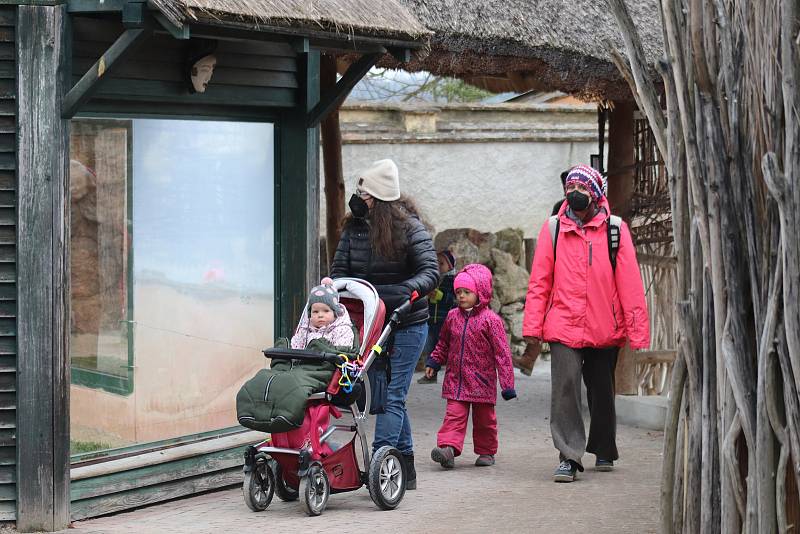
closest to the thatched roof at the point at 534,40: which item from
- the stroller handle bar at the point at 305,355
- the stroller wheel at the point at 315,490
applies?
the stroller handle bar at the point at 305,355

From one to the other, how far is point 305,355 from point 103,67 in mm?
1749

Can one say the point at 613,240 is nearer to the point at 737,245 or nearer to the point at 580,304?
the point at 580,304

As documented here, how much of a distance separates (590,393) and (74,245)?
10.6 feet

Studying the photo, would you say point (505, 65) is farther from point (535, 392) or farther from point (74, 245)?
point (74, 245)

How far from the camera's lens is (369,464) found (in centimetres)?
725

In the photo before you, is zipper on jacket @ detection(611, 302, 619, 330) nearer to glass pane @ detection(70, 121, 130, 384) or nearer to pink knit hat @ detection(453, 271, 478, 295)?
pink knit hat @ detection(453, 271, 478, 295)

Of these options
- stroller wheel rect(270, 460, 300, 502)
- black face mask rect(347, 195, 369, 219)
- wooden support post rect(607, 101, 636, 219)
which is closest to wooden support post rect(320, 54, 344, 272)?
wooden support post rect(607, 101, 636, 219)

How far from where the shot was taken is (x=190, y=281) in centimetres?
800

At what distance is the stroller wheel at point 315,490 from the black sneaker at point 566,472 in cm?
165

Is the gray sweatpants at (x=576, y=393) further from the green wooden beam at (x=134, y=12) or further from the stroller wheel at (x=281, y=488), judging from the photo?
the green wooden beam at (x=134, y=12)

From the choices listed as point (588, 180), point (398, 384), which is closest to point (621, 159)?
point (588, 180)

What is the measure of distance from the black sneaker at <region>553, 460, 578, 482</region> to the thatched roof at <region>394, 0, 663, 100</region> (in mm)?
3125

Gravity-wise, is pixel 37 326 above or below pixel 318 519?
above

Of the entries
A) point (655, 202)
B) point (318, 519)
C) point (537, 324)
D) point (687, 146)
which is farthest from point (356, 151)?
point (687, 146)
